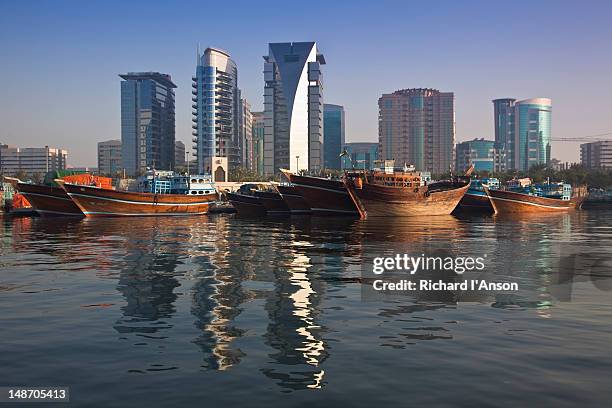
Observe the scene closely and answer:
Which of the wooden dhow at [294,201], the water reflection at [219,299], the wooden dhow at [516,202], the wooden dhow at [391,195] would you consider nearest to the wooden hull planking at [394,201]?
the wooden dhow at [391,195]

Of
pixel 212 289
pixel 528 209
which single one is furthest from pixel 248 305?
pixel 528 209

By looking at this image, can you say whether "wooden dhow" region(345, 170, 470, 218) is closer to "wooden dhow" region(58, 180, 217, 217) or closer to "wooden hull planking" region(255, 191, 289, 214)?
"wooden hull planking" region(255, 191, 289, 214)

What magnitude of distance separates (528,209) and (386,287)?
80632 millimetres

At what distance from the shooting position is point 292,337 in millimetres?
14219

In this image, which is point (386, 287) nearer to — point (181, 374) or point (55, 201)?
point (181, 374)

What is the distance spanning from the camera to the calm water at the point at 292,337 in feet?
34.8

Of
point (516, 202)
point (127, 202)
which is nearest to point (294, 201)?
point (127, 202)

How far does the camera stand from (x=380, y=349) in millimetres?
13219
